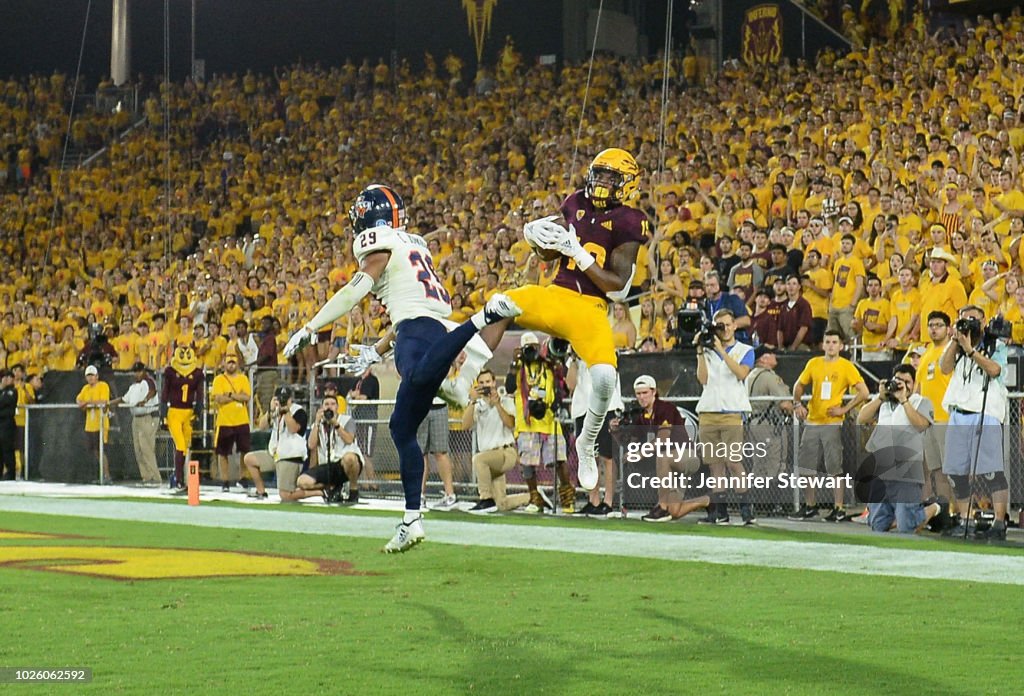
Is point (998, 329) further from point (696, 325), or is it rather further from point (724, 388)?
point (724, 388)

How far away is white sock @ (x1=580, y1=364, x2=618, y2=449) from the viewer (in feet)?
27.3

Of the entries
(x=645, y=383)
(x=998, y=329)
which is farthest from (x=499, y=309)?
(x=645, y=383)

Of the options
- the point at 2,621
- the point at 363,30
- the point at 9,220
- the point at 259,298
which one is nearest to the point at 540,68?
the point at 363,30

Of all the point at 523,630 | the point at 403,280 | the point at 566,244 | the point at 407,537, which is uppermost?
the point at 566,244

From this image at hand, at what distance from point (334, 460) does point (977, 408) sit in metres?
7.64

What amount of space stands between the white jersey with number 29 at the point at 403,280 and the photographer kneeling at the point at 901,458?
4.92 m

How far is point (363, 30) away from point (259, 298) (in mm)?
15240

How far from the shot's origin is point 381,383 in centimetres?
1836

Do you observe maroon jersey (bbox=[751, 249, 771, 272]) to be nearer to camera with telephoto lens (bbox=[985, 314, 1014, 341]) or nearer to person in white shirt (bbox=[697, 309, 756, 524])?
person in white shirt (bbox=[697, 309, 756, 524])

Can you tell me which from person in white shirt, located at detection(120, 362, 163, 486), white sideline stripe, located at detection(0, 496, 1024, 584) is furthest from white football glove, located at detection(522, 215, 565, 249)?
person in white shirt, located at detection(120, 362, 163, 486)

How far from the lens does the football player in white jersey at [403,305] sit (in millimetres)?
8500
